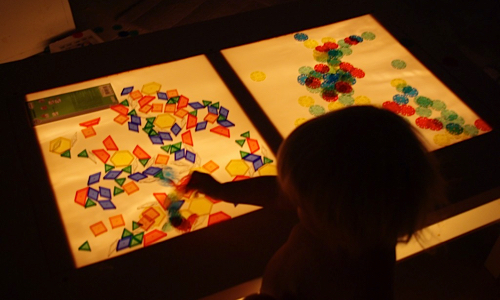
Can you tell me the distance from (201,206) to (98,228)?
0.79 ft

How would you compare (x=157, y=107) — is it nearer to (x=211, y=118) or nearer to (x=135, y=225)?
(x=211, y=118)

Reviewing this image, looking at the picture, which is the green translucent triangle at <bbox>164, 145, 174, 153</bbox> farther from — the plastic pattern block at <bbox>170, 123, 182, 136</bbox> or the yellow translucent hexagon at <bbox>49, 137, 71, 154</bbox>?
the yellow translucent hexagon at <bbox>49, 137, 71, 154</bbox>

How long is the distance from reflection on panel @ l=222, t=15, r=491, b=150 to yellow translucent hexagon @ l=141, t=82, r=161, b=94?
0.81 feet

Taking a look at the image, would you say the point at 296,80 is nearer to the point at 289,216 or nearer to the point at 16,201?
the point at 289,216

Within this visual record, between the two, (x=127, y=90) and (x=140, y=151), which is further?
(x=127, y=90)

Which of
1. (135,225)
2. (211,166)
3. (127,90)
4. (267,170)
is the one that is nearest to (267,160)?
(267,170)

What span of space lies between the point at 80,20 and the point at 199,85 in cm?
Result: 169

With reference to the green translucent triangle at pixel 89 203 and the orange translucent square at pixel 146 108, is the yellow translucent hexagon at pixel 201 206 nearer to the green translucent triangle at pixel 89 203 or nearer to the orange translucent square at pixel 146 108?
the green translucent triangle at pixel 89 203

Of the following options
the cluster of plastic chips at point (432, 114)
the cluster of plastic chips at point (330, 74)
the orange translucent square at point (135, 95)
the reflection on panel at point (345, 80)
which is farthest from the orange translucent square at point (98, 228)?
the cluster of plastic chips at point (432, 114)

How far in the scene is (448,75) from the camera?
1.51 meters

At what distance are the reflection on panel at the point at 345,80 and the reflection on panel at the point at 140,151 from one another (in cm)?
13

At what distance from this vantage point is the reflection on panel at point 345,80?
4.45 feet

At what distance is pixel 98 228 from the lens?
1.08 m

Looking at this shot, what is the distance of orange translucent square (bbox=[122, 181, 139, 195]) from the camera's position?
115 cm
